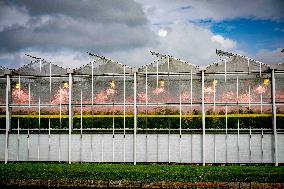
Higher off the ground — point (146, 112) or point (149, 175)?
point (146, 112)

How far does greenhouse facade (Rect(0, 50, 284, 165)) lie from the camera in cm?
1923

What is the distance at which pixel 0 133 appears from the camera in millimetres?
20641

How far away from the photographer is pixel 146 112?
1992 cm

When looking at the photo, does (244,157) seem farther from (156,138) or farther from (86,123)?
(86,123)

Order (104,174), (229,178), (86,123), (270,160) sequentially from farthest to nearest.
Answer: (86,123) < (270,160) < (104,174) < (229,178)

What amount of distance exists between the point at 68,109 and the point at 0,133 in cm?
419

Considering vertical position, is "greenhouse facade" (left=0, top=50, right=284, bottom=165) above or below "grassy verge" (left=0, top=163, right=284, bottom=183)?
above

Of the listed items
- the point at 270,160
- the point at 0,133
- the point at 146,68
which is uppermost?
the point at 146,68

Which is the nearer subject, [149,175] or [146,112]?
[149,175]

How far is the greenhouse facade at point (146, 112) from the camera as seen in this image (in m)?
19.2

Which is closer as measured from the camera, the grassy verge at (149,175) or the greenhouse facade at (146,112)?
the grassy verge at (149,175)

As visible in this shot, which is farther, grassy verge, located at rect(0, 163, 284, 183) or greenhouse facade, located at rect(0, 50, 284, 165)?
greenhouse facade, located at rect(0, 50, 284, 165)

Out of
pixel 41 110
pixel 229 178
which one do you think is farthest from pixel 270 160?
pixel 41 110

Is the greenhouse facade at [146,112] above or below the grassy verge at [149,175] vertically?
above
